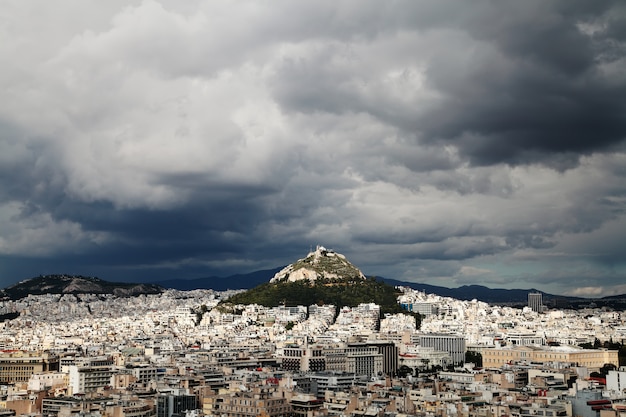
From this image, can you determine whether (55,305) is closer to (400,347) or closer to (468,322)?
(468,322)

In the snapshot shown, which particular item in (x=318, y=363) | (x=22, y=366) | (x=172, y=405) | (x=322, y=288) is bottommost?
(x=172, y=405)

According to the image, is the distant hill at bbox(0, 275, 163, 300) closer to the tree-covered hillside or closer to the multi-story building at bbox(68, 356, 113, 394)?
the tree-covered hillside

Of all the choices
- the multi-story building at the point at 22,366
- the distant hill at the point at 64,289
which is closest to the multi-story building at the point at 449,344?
the multi-story building at the point at 22,366

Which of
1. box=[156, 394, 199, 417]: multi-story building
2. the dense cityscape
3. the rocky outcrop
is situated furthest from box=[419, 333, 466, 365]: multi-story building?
the rocky outcrop

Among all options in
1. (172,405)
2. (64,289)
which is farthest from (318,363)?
Result: (64,289)

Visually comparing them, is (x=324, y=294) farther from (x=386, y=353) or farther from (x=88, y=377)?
(x=88, y=377)

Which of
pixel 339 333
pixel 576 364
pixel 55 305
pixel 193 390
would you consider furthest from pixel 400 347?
pixel 55 305
